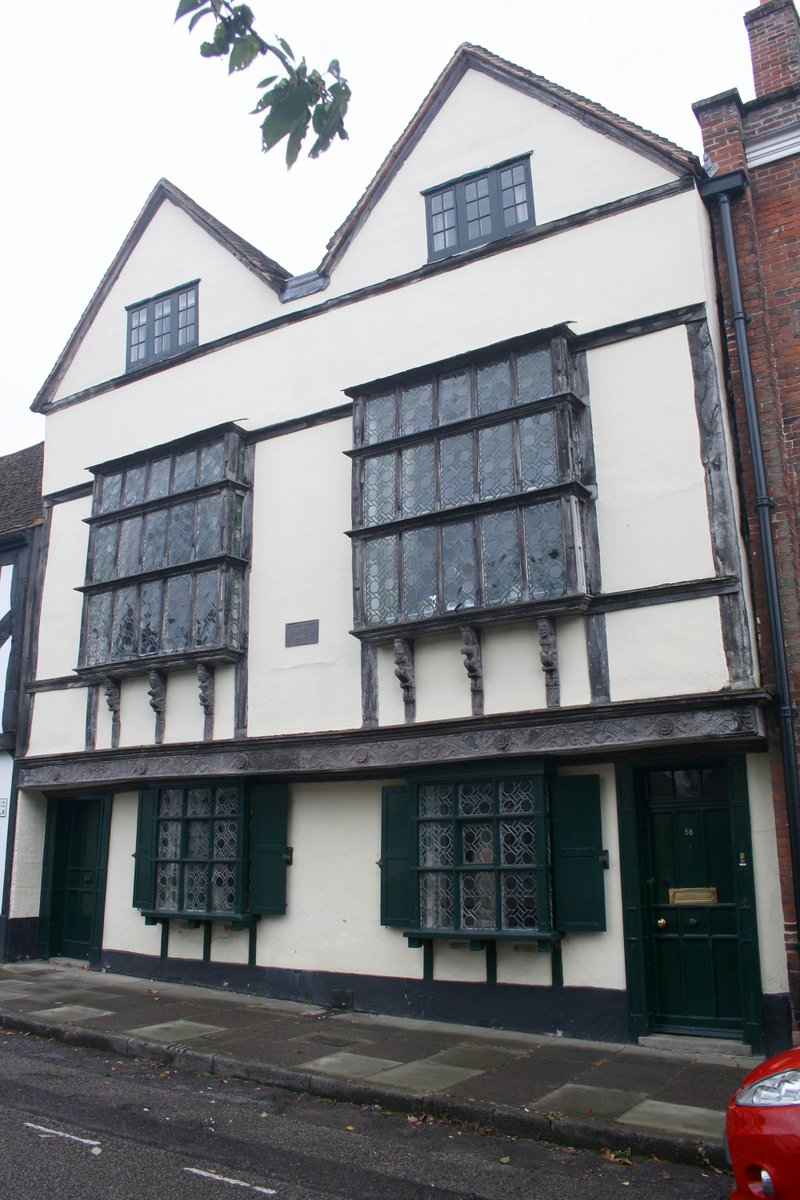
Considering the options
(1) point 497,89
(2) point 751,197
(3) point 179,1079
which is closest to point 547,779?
(3) point 179,1079

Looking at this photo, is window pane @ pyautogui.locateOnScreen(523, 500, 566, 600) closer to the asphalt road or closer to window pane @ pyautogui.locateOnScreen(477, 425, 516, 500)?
window pane @ pyautogui.locateOnScreen(477, 425, 516, 500)

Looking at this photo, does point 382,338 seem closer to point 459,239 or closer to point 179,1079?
point 459,239

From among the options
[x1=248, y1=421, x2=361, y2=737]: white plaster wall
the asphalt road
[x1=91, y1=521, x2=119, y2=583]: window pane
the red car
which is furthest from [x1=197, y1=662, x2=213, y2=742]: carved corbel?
the red car

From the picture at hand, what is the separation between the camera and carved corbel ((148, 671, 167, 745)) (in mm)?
12031

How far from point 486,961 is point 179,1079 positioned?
122 inches

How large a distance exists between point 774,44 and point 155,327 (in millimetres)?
8473

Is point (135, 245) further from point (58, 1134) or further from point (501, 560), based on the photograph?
point (58, 1134)

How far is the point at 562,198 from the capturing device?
10359mm

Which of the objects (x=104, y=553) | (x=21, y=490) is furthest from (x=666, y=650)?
(x=21, y=490)

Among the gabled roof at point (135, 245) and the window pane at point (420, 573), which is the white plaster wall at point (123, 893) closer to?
the window pane at point (420, 573)

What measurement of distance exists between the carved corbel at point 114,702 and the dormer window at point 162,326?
15.0 ft

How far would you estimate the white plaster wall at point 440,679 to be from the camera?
32.2 feet

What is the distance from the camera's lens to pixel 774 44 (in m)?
10.3

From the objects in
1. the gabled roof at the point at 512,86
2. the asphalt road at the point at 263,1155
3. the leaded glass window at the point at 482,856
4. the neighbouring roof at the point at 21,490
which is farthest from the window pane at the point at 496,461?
the neighbouring roof at the point at 21,490
